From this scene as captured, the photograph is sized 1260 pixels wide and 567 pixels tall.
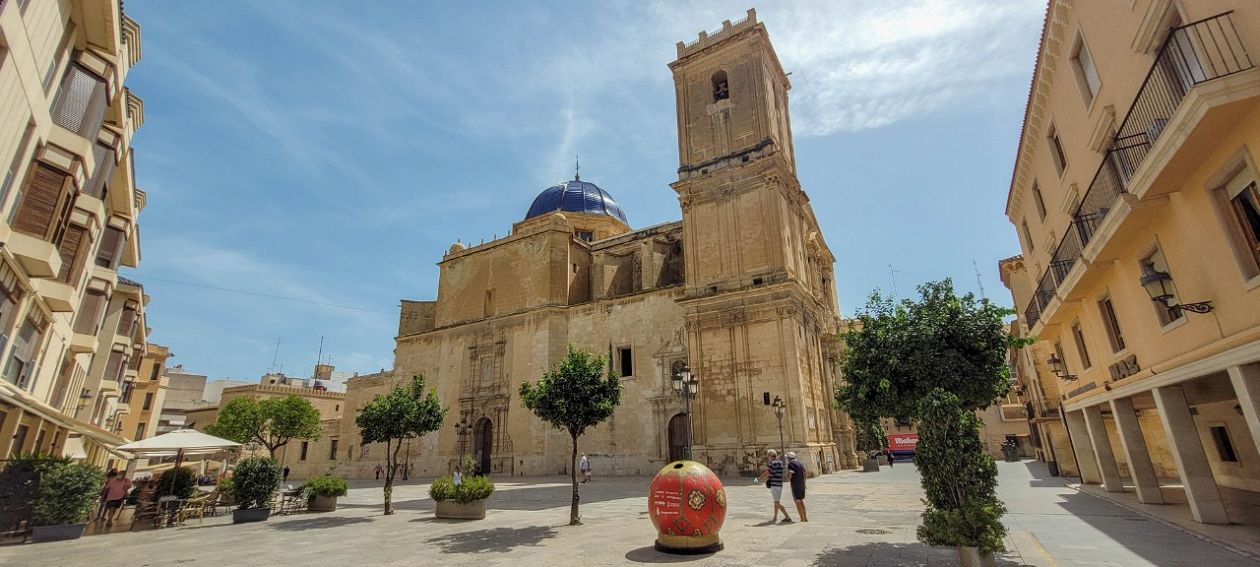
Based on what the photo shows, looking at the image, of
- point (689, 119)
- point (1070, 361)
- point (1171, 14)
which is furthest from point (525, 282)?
point (1171, 14)

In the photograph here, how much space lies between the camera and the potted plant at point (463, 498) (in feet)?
39.0

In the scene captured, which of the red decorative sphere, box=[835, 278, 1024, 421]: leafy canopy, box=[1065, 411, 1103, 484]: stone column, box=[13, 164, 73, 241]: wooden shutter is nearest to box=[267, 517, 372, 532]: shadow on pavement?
box=[13, 164, 73, 241]: wooden shutter

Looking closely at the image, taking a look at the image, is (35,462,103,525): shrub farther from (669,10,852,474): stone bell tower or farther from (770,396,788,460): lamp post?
(770,396,788,460): lamp post

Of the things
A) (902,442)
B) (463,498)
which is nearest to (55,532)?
(463,498)

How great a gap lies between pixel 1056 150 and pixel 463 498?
52.2ft

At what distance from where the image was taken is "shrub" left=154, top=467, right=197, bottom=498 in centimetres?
1424

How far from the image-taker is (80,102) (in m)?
10.3

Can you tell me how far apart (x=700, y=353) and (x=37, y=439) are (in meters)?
22.0

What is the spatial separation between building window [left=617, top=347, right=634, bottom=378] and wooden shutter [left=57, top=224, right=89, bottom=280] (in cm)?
2010

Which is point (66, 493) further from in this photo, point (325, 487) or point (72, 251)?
point (72, 251)

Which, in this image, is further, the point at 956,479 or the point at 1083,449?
the point at 1083,449

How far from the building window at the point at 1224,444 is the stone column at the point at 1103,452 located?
2.28 metres

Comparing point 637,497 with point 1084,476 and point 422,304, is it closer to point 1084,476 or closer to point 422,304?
point 1084,476

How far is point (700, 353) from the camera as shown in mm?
24250
